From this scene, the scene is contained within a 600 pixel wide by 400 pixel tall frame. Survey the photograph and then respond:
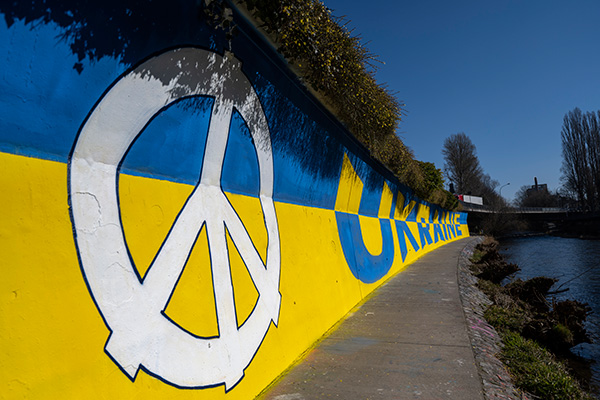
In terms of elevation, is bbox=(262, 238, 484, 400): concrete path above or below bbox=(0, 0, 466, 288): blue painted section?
below

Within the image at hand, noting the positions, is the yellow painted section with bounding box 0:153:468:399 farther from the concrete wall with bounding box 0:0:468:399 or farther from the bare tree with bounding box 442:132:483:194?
the bare tree with bounding box 442:132:483:194

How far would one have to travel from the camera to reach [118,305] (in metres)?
2.00

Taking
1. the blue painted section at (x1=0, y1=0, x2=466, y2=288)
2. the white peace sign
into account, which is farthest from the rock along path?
the blue painted section at (x1=0, y1=0, x2=466, y2=288)

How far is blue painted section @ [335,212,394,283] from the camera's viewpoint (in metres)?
6.34

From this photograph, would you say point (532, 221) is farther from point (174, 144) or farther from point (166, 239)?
point (166, 239)

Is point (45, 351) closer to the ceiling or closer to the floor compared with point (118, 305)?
closer to the floor

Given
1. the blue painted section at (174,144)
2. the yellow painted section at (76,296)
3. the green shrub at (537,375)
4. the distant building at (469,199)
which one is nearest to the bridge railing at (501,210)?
the distant building at (469,199)

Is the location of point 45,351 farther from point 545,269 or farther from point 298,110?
point 545,269

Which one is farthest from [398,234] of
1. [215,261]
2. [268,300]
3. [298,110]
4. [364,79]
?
[215,261]

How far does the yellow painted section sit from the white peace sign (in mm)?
60

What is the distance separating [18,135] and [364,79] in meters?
4.59

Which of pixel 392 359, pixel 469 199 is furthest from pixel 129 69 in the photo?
pixel 469 199

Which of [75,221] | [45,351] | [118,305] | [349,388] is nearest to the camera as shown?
[45,351]

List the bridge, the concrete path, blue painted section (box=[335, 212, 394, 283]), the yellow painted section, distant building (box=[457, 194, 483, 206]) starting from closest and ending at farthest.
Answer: the yellow painted section → the concrete path → blue painted section (box=[335, 212, 394, 283]) → distant building (box=[457, 194, 483, 206]) → the bridge
